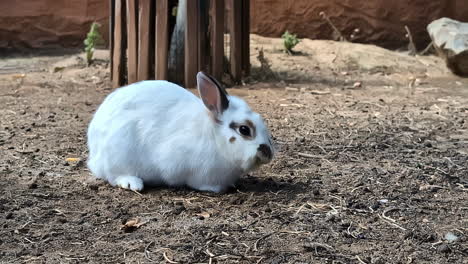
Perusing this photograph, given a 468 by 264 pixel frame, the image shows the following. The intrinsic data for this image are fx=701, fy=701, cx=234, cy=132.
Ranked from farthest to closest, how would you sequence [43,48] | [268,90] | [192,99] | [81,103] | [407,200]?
[43,48] → [268,90] → [81,103] → [192,99] → [407,200]

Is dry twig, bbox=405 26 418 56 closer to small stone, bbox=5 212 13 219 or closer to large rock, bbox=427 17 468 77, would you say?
large rock, bbox=427 17 468 77

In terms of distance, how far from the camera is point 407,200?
389 centimetres

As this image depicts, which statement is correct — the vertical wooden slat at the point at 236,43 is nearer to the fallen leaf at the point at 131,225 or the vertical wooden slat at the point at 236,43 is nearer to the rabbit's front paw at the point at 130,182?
the rabbit's front paw at the point at 130,182

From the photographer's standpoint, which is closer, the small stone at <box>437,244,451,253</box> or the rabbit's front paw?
the small stone at <box>437,244,451,253</box>

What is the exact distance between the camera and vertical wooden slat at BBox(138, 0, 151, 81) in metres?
6.64

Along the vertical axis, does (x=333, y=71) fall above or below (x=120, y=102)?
below

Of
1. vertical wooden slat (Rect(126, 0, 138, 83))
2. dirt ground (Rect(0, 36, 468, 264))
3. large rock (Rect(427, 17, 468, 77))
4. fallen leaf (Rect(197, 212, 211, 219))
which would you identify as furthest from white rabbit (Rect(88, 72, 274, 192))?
large rock (Rect(427, 17, 468, 77))

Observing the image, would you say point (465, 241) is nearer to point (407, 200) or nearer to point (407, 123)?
point (407, 200)

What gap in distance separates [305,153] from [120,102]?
141 cm

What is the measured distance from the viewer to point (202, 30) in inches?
268

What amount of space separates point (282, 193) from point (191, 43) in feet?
10.2

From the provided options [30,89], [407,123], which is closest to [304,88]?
[407,123]

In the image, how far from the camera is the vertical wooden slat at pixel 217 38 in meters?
6.86

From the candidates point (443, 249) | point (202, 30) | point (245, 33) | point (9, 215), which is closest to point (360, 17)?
point (245, 33)
